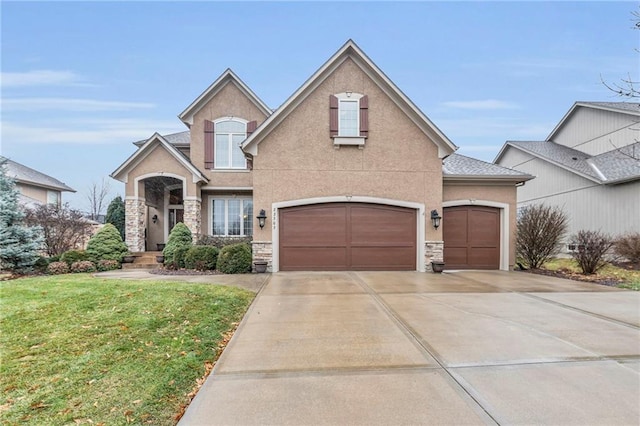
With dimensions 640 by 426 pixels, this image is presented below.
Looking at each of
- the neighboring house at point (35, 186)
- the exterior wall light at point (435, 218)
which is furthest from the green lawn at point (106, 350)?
the neighboring house at point (35, 186)

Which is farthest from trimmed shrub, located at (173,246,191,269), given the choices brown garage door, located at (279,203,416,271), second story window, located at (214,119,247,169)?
second story window, located at (214,119,247,169)

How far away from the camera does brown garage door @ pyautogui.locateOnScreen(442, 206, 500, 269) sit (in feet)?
40.7

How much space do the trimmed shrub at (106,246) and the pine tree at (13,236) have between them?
1550 mm

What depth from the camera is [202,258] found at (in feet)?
37.3

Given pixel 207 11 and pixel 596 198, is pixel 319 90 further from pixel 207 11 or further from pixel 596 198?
pixel 596 198

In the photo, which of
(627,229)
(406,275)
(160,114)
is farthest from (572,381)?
(160,114)

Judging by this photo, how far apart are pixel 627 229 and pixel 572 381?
606 inches

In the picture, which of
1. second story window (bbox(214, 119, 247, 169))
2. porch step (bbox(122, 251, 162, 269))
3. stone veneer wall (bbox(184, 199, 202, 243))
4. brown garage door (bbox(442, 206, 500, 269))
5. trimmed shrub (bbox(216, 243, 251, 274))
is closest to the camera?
trimmed shrub (bbox(216, 243, 251, 274))

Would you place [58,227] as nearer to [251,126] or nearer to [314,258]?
[251,126]

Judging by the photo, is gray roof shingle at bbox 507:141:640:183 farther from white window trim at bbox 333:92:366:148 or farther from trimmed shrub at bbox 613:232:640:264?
white window trim at bbox 333:92:366:148

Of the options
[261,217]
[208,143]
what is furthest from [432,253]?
[208,143]

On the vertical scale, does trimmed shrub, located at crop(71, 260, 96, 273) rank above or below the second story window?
below

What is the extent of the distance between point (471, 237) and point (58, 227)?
17.6 meters

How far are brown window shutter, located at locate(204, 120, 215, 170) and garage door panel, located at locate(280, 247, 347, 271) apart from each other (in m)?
6.80
